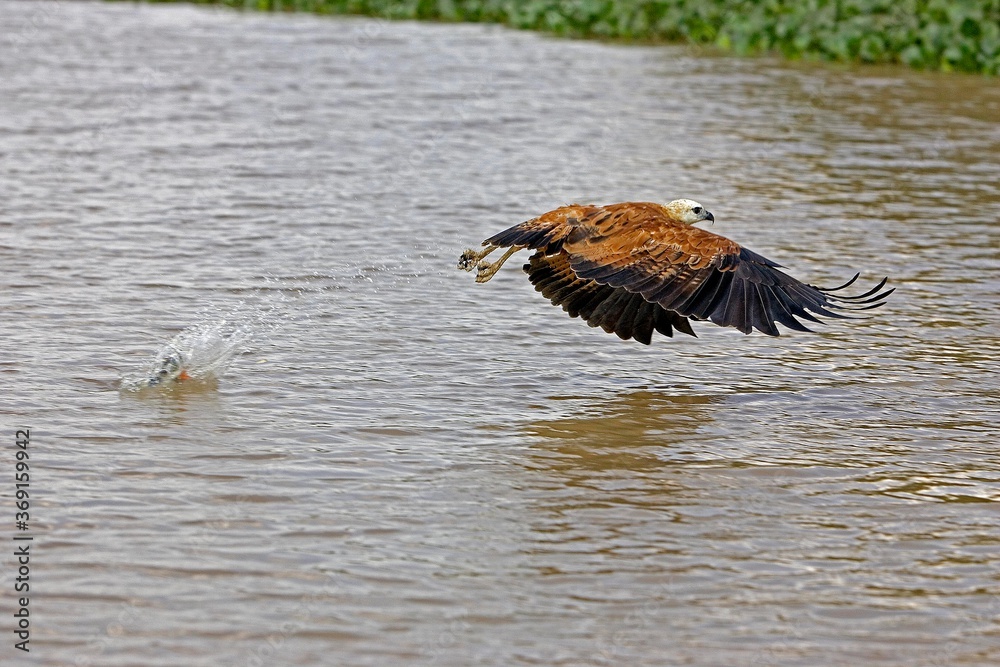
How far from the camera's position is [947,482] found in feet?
19.8

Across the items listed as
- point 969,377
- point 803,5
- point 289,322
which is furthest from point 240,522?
point 803,5

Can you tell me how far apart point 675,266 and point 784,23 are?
1366 cm

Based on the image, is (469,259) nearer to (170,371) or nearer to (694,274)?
(694,274)

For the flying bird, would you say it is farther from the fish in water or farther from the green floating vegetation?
the green floating vegetation

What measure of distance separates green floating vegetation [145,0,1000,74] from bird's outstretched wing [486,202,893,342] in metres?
12.0

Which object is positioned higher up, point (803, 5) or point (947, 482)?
point (803, 5)

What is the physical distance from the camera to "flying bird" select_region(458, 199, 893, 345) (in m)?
6.45

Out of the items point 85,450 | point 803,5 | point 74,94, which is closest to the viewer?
point 85,450

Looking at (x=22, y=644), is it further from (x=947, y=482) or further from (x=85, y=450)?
(x=947, y=482)

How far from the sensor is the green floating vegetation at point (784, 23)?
1772 centimetres

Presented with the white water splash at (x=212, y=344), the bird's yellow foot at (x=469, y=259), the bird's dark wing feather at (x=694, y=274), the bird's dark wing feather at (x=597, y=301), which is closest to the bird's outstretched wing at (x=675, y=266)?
the bird's dark wing feather at (x=694, y=274)

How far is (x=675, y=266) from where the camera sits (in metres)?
6.59

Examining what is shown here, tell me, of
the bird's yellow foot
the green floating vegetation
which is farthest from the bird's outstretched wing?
the green floating vegetation

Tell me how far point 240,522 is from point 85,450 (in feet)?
3.37
